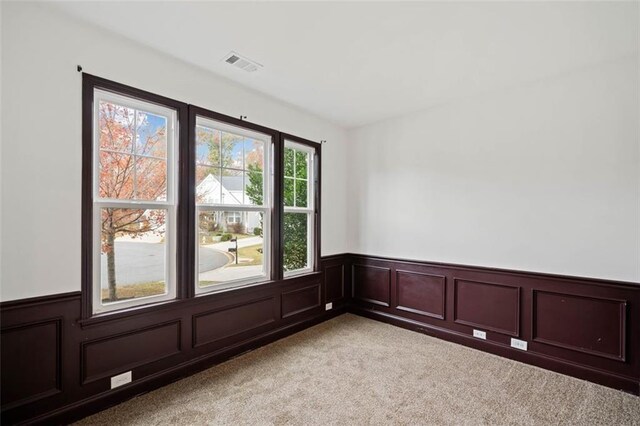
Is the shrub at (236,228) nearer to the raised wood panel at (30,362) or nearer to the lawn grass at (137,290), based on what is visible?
the lawn grass at (137,290)

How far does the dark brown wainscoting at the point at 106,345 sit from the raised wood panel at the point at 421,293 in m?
1.64

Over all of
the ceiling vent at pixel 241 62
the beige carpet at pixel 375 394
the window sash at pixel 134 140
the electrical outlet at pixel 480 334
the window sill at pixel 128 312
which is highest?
the ceiling vent at pixel 241 62

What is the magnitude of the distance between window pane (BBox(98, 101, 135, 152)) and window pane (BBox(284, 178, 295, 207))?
68.4 inches

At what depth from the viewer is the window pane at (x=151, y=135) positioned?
2.41m

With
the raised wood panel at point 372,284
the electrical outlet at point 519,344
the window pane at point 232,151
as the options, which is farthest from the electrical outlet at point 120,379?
the electrical outlet at point 519,344

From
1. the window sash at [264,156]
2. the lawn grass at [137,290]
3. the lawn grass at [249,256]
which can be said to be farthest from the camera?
the lawn grass at [249,256]

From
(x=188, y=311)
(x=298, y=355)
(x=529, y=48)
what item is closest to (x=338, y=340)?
(x=298, y=355)

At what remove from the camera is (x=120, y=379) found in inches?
85.9

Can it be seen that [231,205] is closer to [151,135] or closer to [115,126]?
[151,135]

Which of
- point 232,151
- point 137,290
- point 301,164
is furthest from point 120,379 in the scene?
point 301,164

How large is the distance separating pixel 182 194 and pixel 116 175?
0.50m

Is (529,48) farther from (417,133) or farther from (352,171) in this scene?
(352,171)

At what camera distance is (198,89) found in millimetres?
2678

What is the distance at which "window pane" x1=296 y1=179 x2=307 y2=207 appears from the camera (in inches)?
152
